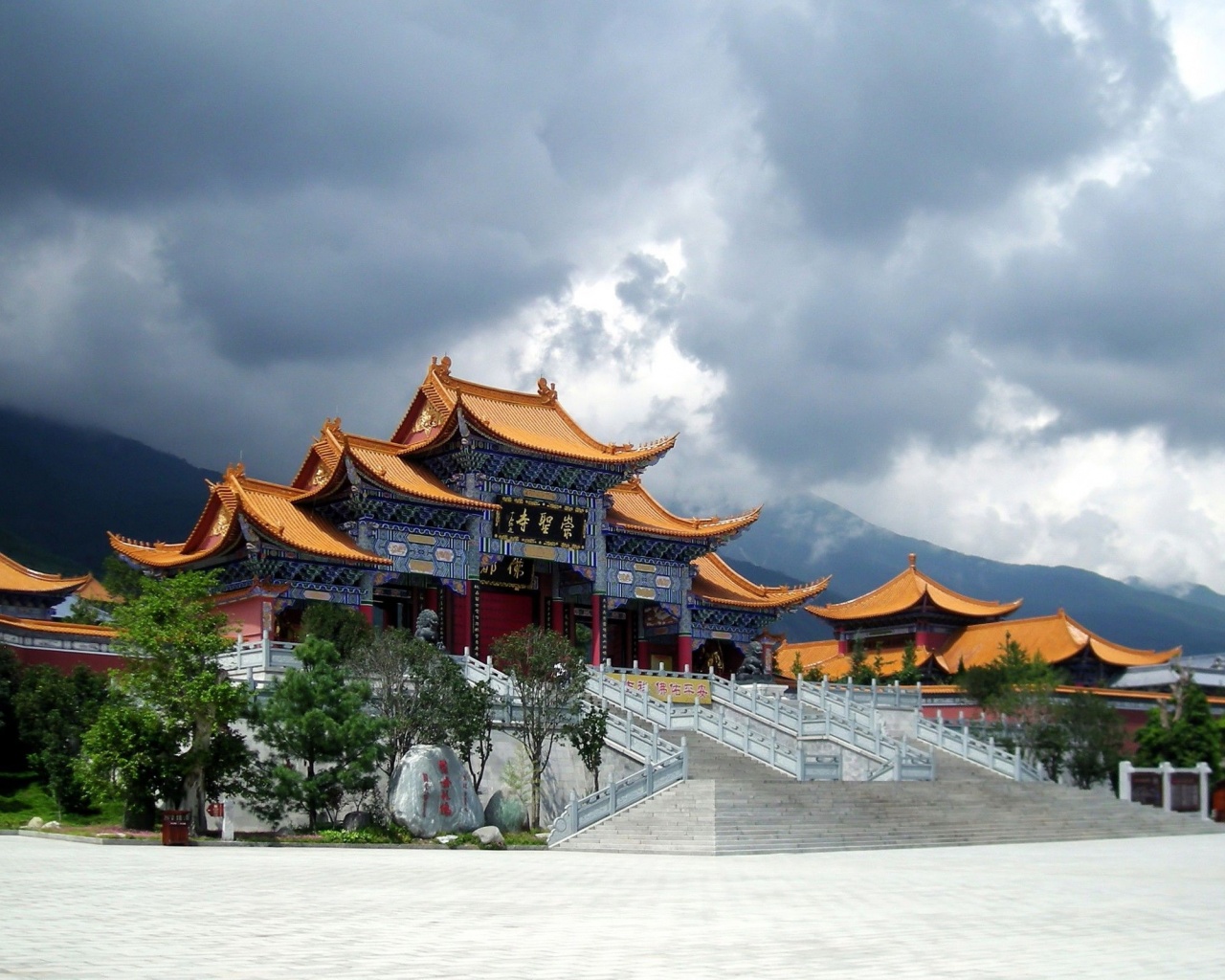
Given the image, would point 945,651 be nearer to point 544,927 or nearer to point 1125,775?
point 1125,775

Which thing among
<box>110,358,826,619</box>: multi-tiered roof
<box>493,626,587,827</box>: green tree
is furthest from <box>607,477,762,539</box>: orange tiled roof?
<box>493,626,587,827</box>: green tree

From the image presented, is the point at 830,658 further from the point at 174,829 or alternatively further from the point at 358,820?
the point at 174,829

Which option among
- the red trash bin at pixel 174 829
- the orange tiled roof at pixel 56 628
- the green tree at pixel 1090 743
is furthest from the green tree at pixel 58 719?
the green tree at pixel 1090 743

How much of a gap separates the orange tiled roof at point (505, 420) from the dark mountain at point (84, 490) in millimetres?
Answer: 72603

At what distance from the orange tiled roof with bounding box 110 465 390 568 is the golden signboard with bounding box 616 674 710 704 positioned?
7.42m

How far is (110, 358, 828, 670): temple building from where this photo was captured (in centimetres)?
3581

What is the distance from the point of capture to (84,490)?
452 feet

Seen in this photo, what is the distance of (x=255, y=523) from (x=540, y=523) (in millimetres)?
9474

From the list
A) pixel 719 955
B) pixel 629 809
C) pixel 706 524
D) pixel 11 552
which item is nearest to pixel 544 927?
pixel 719 955

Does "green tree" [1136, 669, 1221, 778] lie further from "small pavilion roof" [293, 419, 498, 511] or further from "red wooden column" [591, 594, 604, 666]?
"small pavilion roof" [293, 419, 498, 511]

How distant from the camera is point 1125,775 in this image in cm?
3372

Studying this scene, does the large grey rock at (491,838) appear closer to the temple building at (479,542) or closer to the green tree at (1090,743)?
the temple building at (479,542)

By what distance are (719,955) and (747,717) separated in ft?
83.4

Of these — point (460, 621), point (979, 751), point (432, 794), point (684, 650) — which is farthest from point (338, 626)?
point (979, 751)
